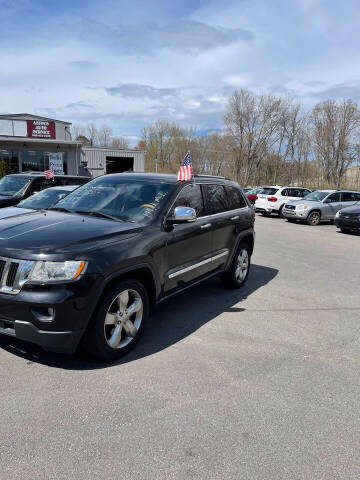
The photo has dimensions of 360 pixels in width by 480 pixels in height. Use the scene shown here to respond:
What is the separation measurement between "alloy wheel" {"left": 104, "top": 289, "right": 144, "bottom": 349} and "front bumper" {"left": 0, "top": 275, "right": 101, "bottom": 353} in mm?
362

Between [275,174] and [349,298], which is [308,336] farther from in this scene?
[275,174]

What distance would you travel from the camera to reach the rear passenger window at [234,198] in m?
5.78

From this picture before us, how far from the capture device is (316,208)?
56.5 feet

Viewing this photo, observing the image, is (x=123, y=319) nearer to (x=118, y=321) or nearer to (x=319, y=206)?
(x=118, y=321)

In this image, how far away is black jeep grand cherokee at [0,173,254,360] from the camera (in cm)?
306

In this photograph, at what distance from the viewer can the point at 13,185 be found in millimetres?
10742

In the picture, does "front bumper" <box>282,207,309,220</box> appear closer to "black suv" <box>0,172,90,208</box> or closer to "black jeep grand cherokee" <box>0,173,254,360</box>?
"black suv" <box>0,172,90,208</box>

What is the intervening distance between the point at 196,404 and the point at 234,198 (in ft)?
12.0

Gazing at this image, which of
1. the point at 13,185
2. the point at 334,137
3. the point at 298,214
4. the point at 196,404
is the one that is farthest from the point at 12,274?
the point at 334,137

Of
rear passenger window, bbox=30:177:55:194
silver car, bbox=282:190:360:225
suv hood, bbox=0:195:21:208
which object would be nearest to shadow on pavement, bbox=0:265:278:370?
suv hood, bbox=0:195:21:208

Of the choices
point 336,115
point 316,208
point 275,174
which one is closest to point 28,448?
point 316,208

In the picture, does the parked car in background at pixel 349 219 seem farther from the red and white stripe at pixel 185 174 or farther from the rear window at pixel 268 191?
the red and white stripe at pixel 185 174

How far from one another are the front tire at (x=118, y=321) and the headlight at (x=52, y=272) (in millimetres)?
411

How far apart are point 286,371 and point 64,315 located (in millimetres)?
2114
